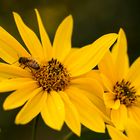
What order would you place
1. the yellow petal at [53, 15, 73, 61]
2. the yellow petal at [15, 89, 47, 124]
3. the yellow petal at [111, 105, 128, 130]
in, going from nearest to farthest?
the yellow petal at [15, 89, 47, 124] → the yellow petal at [111, 105, 128, 130] → the yellow petal at [53, 15, 73, 61]

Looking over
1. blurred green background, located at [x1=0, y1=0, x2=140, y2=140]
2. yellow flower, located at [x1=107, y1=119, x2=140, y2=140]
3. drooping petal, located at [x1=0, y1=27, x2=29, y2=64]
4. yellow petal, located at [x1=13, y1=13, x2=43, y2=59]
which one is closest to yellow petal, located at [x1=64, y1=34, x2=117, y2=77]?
yellow petal, located at [x1=13, y1=13, x2=43, y2=59]


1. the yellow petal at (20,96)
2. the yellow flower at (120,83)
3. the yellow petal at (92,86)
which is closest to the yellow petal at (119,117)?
the yellow flower at (120,83)

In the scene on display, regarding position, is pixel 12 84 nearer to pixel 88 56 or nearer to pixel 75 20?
pixel 88 56

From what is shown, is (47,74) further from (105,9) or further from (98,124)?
(105,9)

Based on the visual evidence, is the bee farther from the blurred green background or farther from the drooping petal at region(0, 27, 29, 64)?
the blurred green background

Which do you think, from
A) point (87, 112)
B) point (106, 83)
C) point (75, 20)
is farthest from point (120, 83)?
point (75, 20)

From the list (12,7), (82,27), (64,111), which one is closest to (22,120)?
(64,111)
